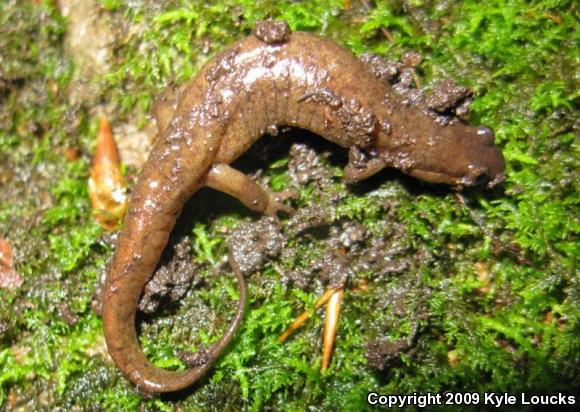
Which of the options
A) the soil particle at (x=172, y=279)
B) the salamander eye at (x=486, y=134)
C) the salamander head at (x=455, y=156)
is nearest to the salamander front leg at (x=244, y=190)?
the soil particle at (x=172, y=279)

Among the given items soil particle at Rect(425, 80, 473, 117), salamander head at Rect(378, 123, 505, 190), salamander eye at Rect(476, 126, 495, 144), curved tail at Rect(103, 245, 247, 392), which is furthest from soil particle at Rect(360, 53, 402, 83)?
curved tail at Rect(103, 245, 247, 392)

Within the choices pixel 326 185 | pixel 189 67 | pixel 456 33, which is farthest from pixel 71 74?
pixel 456 33

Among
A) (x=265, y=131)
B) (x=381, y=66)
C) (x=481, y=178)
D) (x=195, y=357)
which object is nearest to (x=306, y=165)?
(x=265, y=131)

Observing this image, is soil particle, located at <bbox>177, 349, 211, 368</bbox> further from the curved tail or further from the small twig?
the small twig

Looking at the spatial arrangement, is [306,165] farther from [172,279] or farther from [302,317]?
[172,279]

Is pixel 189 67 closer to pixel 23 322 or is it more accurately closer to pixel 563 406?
pixel 23 322

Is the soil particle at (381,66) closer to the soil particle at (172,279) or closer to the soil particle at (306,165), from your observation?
the soil particle at (306,165)
